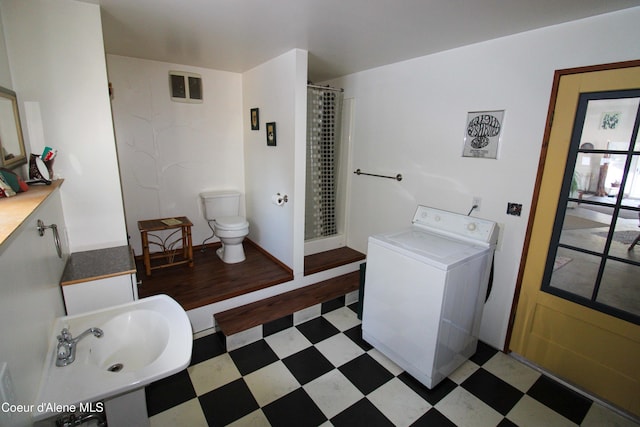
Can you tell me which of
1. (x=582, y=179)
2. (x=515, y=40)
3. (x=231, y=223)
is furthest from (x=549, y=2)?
(x=231, y=223)

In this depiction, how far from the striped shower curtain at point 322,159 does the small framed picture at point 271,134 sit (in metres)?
0.45

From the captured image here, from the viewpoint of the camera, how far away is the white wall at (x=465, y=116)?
1.77 meters

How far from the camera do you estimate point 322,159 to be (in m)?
3.35

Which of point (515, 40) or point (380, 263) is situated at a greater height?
point (515, 40)

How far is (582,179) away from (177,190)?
3462 millimetres

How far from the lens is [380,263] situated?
6.86 feet

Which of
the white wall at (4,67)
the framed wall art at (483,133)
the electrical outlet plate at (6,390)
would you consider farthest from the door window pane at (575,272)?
the white wall at (4,67)

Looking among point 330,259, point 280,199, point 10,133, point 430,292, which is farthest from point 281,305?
point 10,133

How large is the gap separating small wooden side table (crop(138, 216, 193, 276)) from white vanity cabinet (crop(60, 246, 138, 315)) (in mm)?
878

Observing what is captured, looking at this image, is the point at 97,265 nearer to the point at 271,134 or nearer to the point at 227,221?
the point at 227,221

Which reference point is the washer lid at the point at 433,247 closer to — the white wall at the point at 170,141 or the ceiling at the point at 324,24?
the ceiling at the point at 324,24

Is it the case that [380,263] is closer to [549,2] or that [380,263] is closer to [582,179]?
[582,179]

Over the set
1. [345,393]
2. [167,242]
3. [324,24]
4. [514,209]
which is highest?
[324,24]

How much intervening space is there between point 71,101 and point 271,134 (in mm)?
1499
